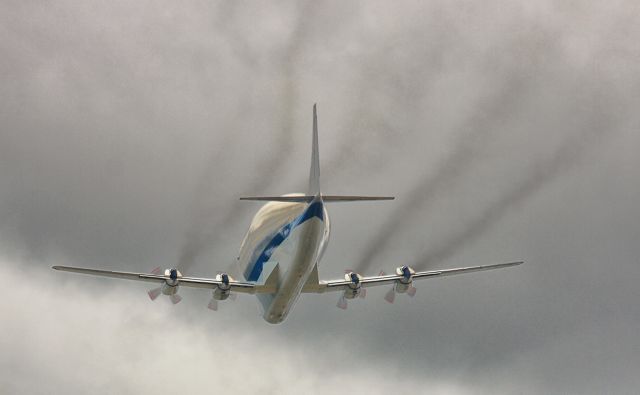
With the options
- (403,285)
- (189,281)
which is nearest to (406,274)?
(403,285)

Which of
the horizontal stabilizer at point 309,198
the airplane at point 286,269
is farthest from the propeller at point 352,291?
the horizontal stabilizer at point 309,198

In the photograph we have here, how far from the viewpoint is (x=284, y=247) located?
6094 cm

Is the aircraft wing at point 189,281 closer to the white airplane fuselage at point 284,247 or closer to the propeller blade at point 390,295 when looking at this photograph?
the white airplane fuselage at point 284,247

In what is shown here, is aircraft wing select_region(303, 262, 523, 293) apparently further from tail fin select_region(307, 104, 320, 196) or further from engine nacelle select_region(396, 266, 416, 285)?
tail fin select_region(307, 104, 320, 196)

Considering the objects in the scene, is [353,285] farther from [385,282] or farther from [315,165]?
[315,165]

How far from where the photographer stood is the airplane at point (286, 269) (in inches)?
2272

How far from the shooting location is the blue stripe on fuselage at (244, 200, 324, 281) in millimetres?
57125

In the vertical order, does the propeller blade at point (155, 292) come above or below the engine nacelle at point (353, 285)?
below

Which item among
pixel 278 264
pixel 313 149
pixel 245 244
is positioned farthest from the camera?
pixel 245 244

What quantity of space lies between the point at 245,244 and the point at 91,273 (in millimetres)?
15459

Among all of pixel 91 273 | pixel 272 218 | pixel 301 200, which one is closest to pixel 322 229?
pixel 301 200

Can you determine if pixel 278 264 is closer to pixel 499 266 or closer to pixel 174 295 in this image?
pixel 174 295

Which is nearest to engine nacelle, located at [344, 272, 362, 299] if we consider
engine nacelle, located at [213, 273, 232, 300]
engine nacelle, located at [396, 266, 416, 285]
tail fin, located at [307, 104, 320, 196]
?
engine nacelle, located at [396, 266, 416, 285]

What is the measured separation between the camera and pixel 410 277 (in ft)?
218
